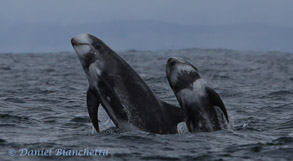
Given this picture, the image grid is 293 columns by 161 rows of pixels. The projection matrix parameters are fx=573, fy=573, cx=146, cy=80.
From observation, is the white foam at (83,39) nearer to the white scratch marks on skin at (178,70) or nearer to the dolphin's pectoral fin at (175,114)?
the white scratch marks on skin at (178,70)

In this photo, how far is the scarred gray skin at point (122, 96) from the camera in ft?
42.0

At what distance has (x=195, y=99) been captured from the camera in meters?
12.9

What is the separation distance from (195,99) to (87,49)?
9.66 feet

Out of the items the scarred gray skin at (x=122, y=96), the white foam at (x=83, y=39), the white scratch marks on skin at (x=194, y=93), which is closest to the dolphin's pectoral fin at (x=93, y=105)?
the scarred gray skin at (x=122, y=96)

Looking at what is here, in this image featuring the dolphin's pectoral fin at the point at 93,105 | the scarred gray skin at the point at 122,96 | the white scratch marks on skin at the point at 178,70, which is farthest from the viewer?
the dolphin's pectoral fin at the point at 93,105

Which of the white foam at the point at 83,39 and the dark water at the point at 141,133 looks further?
the white foam at the point at 83,39

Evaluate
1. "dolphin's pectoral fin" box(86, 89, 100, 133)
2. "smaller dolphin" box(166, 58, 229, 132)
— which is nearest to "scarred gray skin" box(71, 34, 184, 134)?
"dolphin's pectoral fin" box(86, 89, 100, 133)

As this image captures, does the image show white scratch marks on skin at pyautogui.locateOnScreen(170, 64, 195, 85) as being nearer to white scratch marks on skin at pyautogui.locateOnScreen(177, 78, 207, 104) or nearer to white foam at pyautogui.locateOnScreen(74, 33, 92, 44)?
white scratch marks on skin at pyautogui.locateOnScreen(177, 78, 207, 104)

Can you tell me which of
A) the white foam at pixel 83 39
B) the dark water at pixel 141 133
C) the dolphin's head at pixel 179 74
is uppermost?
the white foam at pixel 83 39

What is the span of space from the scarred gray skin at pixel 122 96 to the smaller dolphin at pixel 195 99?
28 cm

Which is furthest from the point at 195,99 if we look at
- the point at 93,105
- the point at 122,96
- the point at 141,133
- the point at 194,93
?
the point at 93,105

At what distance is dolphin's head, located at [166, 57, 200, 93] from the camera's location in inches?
515

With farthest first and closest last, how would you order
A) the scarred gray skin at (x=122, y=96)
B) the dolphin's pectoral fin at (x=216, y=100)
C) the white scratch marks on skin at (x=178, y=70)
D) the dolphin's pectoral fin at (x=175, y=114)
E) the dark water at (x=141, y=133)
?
the white scratch marks on skin at (x=178, y=70), the dolphin's pectoral fin at (x=175, y=114), the scarred gray skin at (x=122, y=96), the dolphin's pectoral fin at (x=216, y=100), the dark water at (x=141, y=133)

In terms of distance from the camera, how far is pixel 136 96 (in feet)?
42.6
